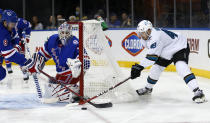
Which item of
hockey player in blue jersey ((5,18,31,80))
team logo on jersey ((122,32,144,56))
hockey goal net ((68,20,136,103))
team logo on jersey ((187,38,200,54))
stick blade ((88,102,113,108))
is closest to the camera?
stick blade ((88,102,113,108))

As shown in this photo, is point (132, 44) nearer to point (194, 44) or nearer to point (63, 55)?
point (194, 44)

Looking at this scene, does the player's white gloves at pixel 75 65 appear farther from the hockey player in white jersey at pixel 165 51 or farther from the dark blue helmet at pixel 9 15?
the dark blue helmet at pixel 9 15

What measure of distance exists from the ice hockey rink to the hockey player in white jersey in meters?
0.24

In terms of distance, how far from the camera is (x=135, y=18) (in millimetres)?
9477

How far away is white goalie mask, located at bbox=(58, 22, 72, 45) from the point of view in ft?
13.5

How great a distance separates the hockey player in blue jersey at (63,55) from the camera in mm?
4145

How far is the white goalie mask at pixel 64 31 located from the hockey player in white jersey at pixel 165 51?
0.69 metres

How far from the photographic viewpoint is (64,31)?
4121mm

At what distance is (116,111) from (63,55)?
30.0 inches

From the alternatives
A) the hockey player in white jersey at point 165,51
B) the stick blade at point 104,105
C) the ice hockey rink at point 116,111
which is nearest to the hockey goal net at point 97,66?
the stick blade at point 104,105

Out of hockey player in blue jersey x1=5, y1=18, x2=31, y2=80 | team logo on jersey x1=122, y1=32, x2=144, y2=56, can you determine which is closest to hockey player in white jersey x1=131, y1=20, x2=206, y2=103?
hockey player in blue jersey x1=5, y1=18, x2=31, y2=80

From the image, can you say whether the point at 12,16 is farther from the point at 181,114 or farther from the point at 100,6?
the point at 100,6

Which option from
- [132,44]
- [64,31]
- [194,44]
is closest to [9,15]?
[64,31]

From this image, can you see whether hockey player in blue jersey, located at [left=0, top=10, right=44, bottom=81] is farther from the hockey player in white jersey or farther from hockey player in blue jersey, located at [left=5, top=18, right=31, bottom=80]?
hockey player in blue jersey, located at [left=5, top=18, right=31, bottom=80]
